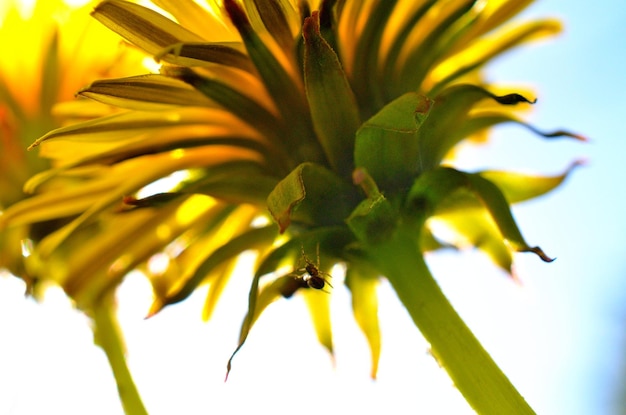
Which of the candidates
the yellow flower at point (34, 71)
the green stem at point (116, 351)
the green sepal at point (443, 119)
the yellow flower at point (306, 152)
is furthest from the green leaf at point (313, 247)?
the yellow flower at point (34, 71)

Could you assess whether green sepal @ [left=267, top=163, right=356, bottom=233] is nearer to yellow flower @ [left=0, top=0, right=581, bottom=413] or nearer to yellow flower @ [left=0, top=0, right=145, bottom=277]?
yellow flower @ [left=0, top=0, right=581, bottom=413]

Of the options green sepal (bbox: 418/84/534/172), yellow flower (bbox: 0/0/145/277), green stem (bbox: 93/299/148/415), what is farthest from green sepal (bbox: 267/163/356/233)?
yellow flower (bbox: 0/0/145/277)

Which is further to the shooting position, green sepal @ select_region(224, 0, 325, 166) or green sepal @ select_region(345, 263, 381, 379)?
green sepal @ select_region(345, 263, 381, 379)

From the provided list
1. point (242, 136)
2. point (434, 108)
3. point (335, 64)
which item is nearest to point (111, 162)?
point (242, 136)

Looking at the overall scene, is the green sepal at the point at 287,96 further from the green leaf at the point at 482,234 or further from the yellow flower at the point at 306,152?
the green leaf at the point at 482,234

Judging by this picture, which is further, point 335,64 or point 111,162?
point 111,162

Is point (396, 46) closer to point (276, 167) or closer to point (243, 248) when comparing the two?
point (276, 167)

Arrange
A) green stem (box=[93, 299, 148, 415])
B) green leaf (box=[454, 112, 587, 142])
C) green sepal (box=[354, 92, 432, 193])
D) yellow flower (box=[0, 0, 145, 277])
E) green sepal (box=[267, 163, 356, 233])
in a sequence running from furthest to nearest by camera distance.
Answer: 1. yellow flower (box=[0, 0, 145, 277])
2. green stem (box=[93, 299, 148, 415])
3. green leaf (box=[454, 112, 587, 142])
4. green sepal (box=[267, 163, 356, 233])
5. green sepal (box=[354, 92, 432, 193])

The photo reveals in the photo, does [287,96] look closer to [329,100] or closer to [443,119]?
[329,100]
